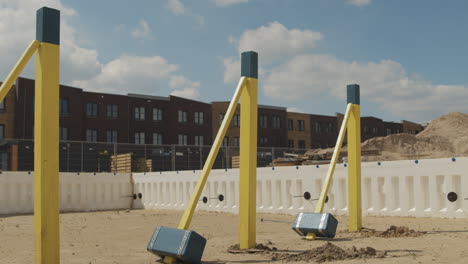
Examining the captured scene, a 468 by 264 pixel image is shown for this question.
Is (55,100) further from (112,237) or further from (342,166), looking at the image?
(342,166)

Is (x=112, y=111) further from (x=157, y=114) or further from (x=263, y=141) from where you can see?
(x=263, y=141)

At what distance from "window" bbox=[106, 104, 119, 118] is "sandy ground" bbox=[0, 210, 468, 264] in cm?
4102

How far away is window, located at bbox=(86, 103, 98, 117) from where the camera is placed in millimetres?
51816

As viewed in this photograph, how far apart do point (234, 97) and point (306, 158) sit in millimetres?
22087

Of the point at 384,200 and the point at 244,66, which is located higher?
the point at 244,66

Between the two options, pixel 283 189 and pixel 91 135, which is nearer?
pixel 283 189

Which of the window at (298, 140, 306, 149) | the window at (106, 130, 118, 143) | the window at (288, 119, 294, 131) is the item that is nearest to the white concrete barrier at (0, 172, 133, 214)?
the window at (106, 130, 118, 143)

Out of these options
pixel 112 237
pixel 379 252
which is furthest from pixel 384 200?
pixel 112 237

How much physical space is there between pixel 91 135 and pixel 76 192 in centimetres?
3353

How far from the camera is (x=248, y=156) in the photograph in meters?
7.52

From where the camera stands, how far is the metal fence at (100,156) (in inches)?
1164

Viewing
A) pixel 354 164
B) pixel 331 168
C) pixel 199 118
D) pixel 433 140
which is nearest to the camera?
pixel 331 168

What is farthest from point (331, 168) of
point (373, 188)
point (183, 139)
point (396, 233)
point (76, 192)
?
point (183, 139)

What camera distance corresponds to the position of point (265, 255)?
6809mm
